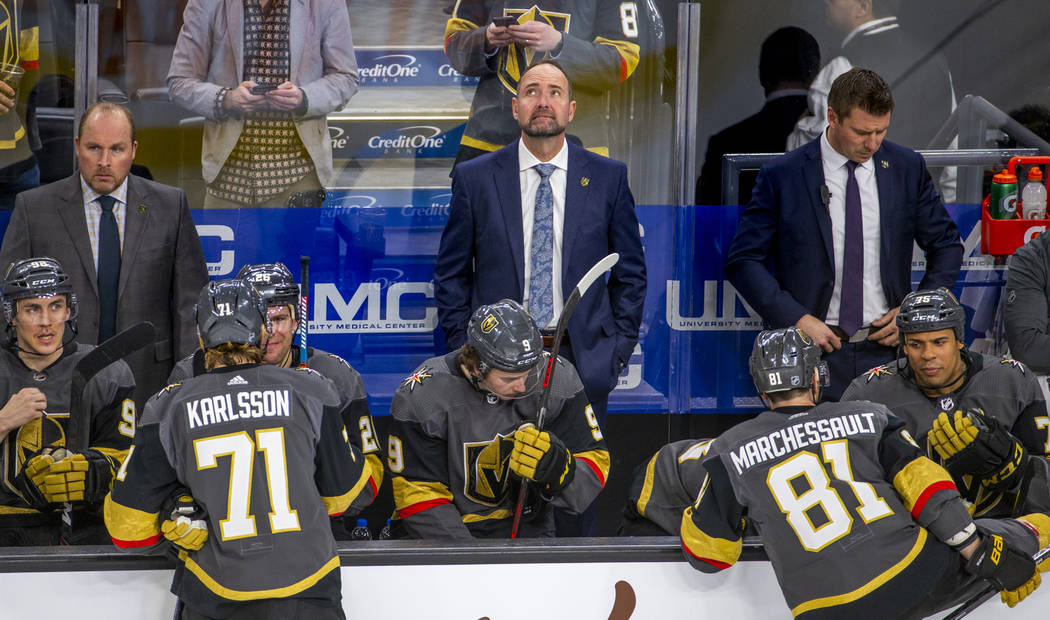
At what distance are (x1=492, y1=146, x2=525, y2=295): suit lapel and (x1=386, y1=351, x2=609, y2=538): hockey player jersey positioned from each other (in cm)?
77

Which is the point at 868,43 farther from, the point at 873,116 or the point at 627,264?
the point at 627,264

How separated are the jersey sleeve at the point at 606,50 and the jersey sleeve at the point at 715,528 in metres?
2.39

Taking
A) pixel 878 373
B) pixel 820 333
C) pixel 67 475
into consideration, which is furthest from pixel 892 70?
pixel 67 475

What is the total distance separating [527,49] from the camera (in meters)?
5.12

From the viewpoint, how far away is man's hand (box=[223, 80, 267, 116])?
501cm

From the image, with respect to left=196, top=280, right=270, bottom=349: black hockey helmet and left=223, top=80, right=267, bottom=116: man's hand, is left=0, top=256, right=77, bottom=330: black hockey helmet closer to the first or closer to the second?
left=196, top=280, right=270, bottom=349: black hockey helmet

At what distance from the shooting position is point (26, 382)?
155 inches

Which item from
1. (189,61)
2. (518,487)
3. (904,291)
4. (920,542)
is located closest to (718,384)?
(904,291)

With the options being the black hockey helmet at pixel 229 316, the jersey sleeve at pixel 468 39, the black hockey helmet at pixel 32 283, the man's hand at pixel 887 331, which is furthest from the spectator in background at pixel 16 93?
the man's hand at pixel 887 331

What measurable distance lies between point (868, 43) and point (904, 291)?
1382 mm

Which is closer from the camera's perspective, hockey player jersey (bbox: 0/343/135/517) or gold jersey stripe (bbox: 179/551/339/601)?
gold jersey stripe (bbox: 179/551/339/601)

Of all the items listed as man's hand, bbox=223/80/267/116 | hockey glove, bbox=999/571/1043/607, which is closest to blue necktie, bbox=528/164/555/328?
man's hand, bbox=223/80/267/116

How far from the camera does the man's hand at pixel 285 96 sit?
198 inches

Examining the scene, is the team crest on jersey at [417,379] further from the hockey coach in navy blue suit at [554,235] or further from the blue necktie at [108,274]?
the blue necktie at [108,274]
